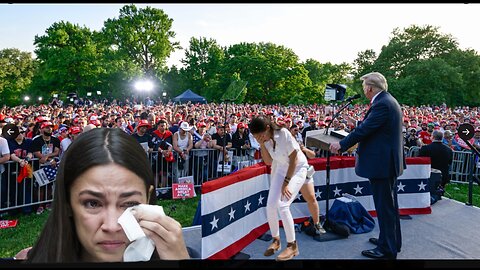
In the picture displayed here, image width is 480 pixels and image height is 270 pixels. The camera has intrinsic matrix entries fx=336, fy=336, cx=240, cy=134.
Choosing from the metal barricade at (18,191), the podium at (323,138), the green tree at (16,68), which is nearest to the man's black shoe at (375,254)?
the podium at (323,138)

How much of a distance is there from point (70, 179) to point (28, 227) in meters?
5.80

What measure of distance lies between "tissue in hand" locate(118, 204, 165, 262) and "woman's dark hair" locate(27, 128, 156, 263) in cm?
20

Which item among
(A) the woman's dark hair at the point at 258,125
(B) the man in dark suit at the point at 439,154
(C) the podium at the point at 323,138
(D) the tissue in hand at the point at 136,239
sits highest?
(A) the woman's dark hair at the point at 258,125

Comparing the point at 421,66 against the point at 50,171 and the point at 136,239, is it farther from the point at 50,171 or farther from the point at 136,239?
the point at 136,239

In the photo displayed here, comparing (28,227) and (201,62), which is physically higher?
(201,62)

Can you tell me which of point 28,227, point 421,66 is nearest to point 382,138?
point 28,227

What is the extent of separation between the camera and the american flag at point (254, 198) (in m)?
4.36

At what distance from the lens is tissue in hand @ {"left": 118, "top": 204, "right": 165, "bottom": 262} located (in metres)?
1.06

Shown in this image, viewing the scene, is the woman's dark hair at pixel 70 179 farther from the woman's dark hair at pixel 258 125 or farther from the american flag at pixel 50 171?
the american flag at pixel 50 171

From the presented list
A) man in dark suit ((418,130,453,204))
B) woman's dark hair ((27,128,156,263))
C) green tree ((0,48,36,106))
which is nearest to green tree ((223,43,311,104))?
green tree ((0,48,36,106))

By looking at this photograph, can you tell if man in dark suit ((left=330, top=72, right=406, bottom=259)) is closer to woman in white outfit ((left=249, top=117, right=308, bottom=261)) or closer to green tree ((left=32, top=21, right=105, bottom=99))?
woman in white outfit ((left=249, top=117, right=308, bottom=261))

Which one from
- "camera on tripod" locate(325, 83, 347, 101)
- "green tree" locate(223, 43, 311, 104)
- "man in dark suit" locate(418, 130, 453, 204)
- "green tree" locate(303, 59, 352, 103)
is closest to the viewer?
"camera on tripod" locate(325, 83, 347, 101)

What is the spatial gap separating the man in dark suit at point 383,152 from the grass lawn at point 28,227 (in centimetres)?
251

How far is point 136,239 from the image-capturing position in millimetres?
1071
